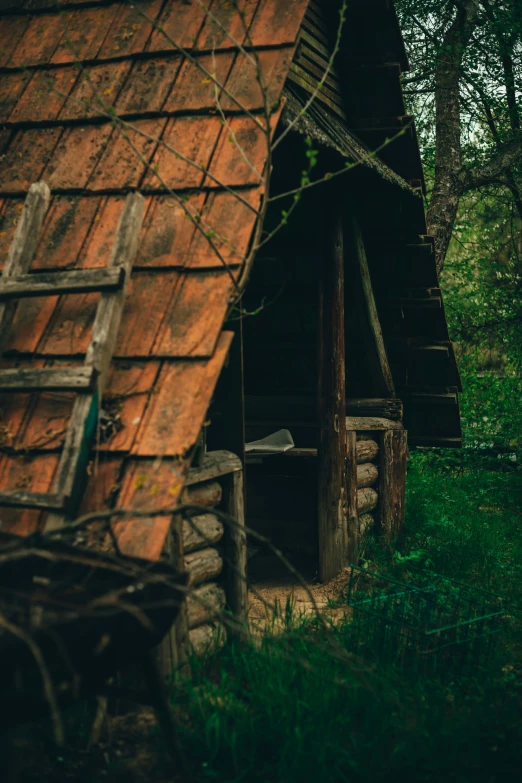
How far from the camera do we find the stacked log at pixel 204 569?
3779mm

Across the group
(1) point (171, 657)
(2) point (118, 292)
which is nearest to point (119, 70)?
(2) point (118, 292)

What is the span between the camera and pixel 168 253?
137 inches

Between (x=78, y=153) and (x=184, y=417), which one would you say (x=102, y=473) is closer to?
(x=184, y=417)

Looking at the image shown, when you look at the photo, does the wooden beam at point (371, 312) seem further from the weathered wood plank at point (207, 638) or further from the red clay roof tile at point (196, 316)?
the weathered wood plank at point (207, 638)

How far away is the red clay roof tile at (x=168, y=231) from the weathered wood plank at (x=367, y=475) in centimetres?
341

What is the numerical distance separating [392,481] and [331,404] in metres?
1.40

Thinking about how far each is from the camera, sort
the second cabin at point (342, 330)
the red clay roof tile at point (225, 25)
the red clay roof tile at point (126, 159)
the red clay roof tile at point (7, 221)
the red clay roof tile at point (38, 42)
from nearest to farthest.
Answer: the red clay roof tile at point (7, 221) < the red clay roof tile at point (126, 159) < the red clay roof tile at point (225, 25) < the red clay roof tile at point (38, 42) < the second cabin at point (342, 330)

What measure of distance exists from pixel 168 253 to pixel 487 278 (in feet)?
34.6

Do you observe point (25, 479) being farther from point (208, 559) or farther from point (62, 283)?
point (208, 559)

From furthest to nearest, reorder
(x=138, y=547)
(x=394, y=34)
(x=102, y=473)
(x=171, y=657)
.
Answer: (x=394, y=34)
(x=171, y=657)
(x=102, y=473)
(x=138, y=547)

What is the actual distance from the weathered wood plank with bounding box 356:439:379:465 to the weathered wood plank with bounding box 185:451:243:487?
221 cm

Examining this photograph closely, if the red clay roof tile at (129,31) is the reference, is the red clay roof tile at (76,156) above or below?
below

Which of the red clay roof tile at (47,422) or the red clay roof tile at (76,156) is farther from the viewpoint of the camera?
the red clay roof tile at (76,156)

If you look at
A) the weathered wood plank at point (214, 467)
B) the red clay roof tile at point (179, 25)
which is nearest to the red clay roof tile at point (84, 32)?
the red clay roof tile at point (179, 25)
